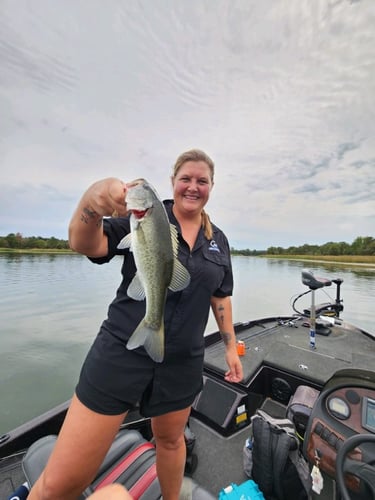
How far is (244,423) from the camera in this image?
2.70m

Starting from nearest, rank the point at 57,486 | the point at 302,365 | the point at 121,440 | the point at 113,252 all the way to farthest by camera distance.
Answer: the point at 57,486
the point at 113,252
the point at 121,440
the point at 302,365

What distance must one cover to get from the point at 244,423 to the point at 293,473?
969 millimetres

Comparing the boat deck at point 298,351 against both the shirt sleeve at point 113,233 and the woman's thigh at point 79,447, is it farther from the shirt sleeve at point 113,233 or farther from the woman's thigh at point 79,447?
the shirt sleeve at point 113,233

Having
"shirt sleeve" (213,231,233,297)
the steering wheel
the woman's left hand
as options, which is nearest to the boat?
the steering wheel

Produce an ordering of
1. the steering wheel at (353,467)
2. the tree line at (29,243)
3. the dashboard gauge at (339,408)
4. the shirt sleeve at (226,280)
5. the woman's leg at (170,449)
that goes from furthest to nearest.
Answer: the tree line at (29,243) → the shirt sleeve at (226,280) → the dashboard gauge at (339,408) → the woman's leg at (170,449) → the steering wheel at (353,467)

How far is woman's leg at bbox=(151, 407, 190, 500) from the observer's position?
136 cm

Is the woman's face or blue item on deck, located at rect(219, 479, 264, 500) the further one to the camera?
blue item on deck, located at rect(219, 479, 264, 500)

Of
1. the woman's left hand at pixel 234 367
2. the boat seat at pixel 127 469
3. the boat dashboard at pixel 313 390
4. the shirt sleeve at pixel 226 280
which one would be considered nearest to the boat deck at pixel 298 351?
the boat dashboard at pixel 313 390

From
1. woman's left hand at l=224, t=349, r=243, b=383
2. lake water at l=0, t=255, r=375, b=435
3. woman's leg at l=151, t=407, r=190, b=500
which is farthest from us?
lake water at l=0, t=255, r=375, b=435

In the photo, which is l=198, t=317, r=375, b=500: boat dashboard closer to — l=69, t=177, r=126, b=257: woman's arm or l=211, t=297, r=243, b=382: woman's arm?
l=211, t=297, r=243, b=382: woman's arm

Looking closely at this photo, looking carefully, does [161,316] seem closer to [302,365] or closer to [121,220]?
[121,220]

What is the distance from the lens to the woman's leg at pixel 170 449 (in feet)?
4.47

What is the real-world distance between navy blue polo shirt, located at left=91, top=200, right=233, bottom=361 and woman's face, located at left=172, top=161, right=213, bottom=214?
0.39ft

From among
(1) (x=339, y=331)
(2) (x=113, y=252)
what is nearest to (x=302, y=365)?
(1) (x=339, y=331)
